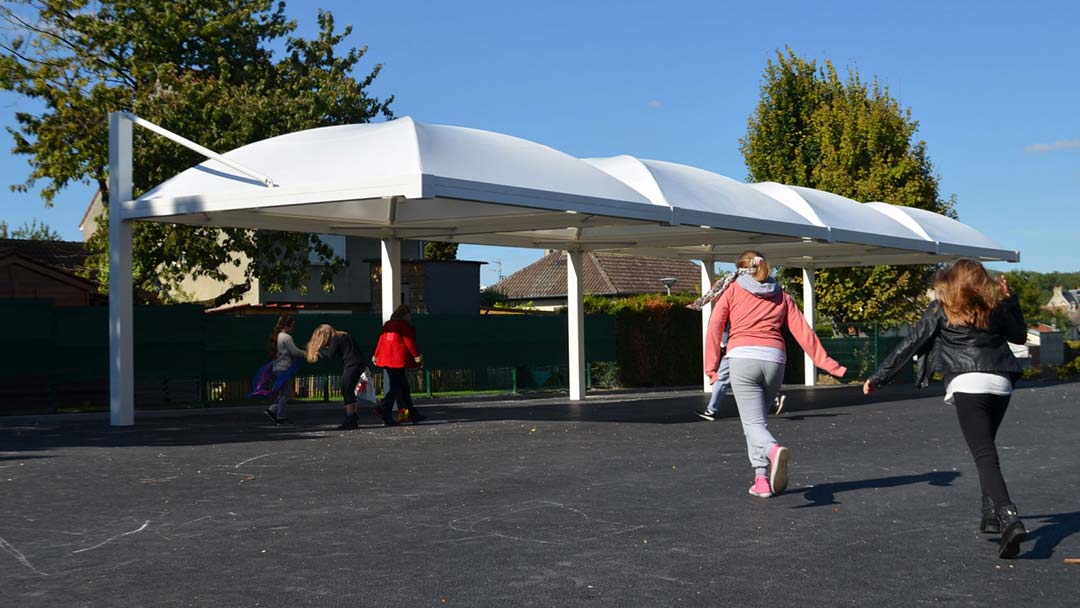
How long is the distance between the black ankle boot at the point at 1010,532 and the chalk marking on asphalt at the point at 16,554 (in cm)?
537

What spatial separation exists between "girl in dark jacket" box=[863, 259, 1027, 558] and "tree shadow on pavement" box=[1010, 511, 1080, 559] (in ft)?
0.74

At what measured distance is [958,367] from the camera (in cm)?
735

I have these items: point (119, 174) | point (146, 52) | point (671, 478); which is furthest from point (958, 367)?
point (146, 52)

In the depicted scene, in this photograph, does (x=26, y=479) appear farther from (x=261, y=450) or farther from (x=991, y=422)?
(x=991, y=422)

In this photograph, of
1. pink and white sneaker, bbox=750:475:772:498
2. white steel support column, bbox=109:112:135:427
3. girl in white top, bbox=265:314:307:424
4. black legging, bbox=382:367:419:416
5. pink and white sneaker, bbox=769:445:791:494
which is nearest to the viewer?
pink and white sneaker, bbox=769:445:791:494

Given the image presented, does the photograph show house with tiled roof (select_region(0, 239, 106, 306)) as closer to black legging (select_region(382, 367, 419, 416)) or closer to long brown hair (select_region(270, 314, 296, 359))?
long brown hair (select_region(270, 314, 296, 359))

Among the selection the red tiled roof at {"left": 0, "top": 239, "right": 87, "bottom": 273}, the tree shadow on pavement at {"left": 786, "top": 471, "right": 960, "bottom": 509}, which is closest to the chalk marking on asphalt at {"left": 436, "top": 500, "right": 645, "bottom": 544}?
the tree shadow on pavement at {"left": 786, "top": 471, "right": 960, "bottom": 509}

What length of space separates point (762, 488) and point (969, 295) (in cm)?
265

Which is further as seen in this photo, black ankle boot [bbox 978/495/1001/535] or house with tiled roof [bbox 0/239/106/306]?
house with tiled roof [bbox 0/239/106/306]

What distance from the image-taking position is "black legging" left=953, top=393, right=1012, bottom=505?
7188 millimetres

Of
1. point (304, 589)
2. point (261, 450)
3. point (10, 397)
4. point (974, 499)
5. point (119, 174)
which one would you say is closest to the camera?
point (304, 589)

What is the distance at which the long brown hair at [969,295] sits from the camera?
7340mm

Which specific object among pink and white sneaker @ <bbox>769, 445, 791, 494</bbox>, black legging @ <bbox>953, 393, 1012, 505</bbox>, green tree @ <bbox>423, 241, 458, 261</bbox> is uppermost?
green tree @ <bbox>423, 241, 458, 261</bbox>

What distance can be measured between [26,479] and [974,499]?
821 cm
